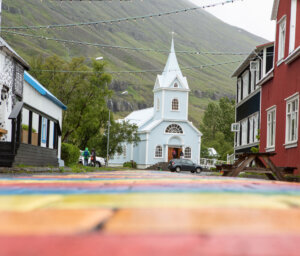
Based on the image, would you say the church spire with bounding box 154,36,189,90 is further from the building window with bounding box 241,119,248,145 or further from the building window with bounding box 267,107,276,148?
the building window with bounding box 267,107,276,148

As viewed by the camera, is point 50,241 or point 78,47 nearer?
point 50,241

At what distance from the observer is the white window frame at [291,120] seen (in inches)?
671

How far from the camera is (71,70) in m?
40.5

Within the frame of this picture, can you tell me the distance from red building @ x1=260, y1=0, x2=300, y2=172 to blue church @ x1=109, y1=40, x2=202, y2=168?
3763cm

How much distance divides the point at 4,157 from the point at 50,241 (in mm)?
13377

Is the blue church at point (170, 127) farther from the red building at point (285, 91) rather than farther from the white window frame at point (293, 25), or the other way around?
the white window frame at point (293, 25)

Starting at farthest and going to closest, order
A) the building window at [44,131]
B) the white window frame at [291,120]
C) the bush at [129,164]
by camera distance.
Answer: the bush at [129,164] < the building window at [44,131] < the white window frame at [291,120]

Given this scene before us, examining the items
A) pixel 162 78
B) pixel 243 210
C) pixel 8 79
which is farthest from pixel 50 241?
pixel 162 78

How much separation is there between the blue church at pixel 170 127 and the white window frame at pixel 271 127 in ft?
124

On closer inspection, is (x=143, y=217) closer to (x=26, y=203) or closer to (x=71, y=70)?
(x=26, y=203)

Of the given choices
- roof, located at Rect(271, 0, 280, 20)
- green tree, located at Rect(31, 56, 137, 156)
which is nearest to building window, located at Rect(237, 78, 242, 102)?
green tree, located at Rect(31, 56, 137, 156)

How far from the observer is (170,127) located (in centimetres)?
6081

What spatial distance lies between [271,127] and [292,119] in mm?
3764

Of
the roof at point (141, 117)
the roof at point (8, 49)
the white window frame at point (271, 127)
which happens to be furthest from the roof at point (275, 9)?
the roof at point (141, 117)
